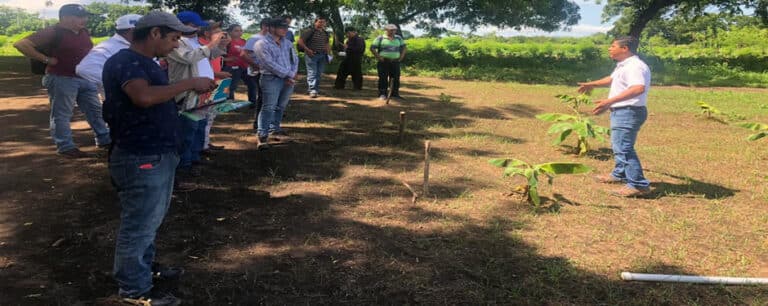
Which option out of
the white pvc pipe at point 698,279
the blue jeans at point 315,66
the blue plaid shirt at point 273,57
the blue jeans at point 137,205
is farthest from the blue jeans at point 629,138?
the blue jeans at point 315,66

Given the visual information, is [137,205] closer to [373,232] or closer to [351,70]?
[373,232]

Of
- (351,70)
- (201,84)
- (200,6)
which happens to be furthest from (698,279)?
(200,6)

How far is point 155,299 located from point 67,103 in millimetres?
3563

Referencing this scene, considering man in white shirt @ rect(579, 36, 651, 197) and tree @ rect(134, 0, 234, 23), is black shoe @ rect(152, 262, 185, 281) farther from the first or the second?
tree @ rect(134, 0, 234, 23)

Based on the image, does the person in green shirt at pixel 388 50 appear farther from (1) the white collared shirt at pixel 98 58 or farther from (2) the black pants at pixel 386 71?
(1) the white collared shirt at pixel 98 58

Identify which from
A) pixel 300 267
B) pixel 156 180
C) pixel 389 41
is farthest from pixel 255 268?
pixel 389 41

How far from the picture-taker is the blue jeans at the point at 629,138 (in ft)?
15.7

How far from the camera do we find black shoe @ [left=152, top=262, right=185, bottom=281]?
10.0 ft

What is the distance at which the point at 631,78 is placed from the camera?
15.5ft

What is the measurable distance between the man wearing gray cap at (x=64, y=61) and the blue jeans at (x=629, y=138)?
531cm

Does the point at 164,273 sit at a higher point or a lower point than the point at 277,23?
lower

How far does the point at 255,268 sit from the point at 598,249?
2437 millimetres

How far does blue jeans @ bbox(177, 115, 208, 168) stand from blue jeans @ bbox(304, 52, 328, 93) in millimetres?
5203

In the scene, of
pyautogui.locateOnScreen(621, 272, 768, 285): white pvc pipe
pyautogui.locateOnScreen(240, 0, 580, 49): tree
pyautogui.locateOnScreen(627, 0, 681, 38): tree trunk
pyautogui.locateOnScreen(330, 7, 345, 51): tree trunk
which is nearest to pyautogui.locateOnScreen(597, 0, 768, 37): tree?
pyautogui.locateOnScreen(627, 0, 681, 38): tree trunk
